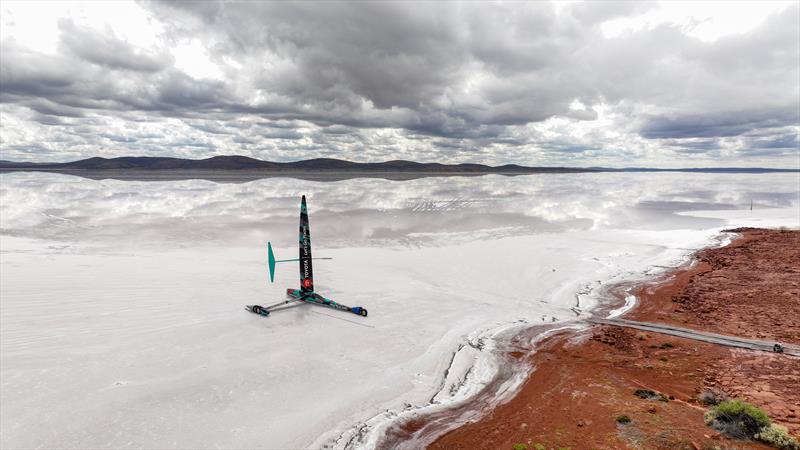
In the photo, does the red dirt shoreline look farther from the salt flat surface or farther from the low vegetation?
the salt flat surface

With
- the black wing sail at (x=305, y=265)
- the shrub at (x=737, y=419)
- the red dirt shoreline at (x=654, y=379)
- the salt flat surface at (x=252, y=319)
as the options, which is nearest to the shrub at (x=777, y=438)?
the shrub at (x=737, y=419)

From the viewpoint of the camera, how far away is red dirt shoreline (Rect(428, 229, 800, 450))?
38.3 ft

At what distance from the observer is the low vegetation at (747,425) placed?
10727 mm

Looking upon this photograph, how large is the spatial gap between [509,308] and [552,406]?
392 inches

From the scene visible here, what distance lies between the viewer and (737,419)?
11.5m

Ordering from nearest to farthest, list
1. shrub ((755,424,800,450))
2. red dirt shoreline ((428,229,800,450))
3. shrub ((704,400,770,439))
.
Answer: shrub ((755,424,800,450)) → shrub ((704,400,770,439)) → red dirt shoreline ((428,229,800,450))

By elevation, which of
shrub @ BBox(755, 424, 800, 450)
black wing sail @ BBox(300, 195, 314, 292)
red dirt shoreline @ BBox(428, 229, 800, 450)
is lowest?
red dirt shoreline @ BBox(428, 229, 800, 450)

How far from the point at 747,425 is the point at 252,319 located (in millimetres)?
19659

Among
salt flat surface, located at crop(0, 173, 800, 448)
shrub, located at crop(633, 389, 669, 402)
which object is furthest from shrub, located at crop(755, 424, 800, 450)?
salt flat surface, located at crop(0, 173, 800, 448)

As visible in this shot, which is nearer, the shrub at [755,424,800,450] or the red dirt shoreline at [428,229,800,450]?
the shrub at [755,424,800,450]

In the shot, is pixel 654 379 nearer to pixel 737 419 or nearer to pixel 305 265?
pixel 737 419

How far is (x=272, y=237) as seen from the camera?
39.3 m

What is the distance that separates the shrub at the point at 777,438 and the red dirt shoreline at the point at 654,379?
30 cm

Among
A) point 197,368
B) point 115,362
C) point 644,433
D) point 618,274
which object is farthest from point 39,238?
point 618,274
